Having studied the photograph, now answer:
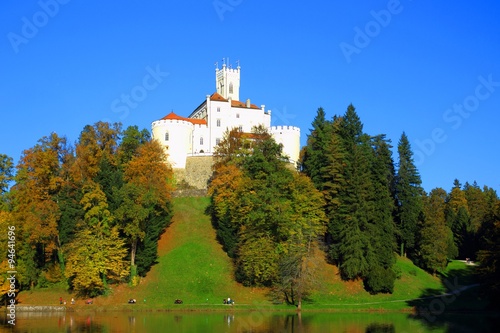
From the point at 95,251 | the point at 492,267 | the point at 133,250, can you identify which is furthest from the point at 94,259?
the point at 492,267

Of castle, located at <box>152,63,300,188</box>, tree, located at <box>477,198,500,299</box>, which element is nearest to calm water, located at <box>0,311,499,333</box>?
tree, located at <box>477,198,500,299</box>

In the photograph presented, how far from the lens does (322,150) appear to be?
5994cm

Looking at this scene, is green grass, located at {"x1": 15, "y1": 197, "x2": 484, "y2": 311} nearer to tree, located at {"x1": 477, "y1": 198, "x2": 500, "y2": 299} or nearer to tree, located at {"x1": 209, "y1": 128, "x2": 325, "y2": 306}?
tree, located at {"x1": 209, "y1": 128, "x2": 325, "y2": 306}

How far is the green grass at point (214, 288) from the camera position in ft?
155

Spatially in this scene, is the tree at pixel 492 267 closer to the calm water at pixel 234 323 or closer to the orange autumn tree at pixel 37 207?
the calm water at pixel 234 323

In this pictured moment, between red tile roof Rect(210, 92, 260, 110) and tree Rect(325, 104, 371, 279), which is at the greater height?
red tile roof Rect(210, 92, 260, 110)

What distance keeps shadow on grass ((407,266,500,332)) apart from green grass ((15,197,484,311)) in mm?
284

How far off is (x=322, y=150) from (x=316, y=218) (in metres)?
10.4

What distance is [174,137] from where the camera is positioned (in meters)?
74.7

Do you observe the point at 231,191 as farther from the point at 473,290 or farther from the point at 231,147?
the point at 473,290

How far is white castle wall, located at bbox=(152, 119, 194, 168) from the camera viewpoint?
74.4 metres

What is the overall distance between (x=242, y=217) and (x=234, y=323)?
1465cm

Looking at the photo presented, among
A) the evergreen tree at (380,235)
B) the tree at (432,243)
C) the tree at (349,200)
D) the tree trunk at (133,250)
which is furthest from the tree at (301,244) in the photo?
the tree trunk at (133,250)

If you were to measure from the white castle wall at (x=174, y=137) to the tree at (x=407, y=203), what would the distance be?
87.3ft
